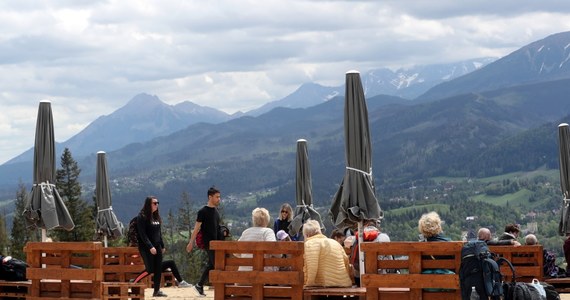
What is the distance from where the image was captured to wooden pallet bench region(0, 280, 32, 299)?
1579 centimetres

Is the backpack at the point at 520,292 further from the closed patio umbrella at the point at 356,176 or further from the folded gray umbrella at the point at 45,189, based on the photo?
the folded gray umbrella at the point at 45,189

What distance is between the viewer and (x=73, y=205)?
251 feet

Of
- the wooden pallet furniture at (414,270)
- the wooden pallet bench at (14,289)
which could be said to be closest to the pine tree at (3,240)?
the wooden pallet bench at (14,289)

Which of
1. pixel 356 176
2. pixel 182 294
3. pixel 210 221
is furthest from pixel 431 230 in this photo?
pixel 182 294

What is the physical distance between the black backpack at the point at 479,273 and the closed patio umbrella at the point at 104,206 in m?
13.0

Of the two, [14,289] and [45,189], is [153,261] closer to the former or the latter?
[14,289]

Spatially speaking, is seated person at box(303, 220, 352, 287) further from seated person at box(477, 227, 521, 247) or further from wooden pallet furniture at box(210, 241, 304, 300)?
seated person at box(477, 227, 521, 247)

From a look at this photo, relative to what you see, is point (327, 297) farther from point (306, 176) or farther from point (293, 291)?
point (306, 176)

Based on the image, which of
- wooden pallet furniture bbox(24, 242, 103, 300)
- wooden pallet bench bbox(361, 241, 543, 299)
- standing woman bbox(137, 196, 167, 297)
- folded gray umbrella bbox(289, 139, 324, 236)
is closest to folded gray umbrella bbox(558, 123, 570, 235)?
folded gray umbrella bbox(289, 139, 324, 236)

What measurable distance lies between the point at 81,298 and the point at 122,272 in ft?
17.6

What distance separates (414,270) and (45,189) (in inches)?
306

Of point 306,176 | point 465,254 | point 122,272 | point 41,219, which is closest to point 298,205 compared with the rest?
point 306,176

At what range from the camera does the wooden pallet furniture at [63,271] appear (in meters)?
14.2

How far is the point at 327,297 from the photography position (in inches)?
527
